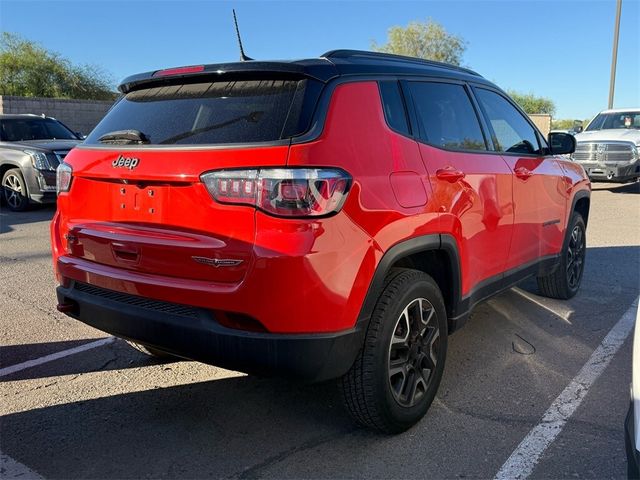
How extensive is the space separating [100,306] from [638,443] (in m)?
2.36

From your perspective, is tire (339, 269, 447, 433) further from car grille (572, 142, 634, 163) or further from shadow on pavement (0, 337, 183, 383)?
car grille (572, 142, 634, 163)

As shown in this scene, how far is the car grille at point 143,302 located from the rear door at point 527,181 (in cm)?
239

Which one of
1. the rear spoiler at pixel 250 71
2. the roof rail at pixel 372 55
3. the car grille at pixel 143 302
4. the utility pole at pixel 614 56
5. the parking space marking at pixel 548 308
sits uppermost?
the utility pole at pixel 614 56

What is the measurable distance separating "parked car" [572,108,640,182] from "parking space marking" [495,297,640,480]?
34.3 ft

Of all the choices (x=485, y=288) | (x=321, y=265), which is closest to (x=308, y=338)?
(x=321, y=265)

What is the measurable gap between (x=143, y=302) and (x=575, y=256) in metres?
4.20

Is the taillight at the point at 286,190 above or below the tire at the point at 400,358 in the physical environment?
above

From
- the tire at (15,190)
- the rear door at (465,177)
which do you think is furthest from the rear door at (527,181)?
the tire at (15,190)

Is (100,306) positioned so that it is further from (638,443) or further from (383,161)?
(638,443)

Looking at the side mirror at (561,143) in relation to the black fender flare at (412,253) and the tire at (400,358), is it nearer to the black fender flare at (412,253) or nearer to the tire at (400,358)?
the black fender flare at (412,253)

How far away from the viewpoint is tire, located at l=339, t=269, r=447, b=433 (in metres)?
2.75

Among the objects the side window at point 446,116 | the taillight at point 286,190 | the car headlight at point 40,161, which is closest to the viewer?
the taillight at point 286,190

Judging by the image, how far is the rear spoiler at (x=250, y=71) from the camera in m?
2.67

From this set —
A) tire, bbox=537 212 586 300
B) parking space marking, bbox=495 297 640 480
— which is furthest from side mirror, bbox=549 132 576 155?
parking space marking, bbox=495 297 640 480
